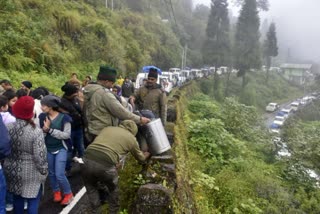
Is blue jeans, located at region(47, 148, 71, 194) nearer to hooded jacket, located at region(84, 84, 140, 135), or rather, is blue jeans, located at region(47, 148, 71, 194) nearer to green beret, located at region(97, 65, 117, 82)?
hooded jacket, located at region(84, 84, 140, 135)

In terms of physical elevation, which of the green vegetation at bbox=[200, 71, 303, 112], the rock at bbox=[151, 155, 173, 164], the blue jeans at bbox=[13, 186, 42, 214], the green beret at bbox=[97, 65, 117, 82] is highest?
the green beret at bbox=[97, 65, 117, 82]

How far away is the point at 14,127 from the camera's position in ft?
13.1

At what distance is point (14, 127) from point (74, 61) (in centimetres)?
1677

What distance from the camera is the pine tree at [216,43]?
49.9 meters

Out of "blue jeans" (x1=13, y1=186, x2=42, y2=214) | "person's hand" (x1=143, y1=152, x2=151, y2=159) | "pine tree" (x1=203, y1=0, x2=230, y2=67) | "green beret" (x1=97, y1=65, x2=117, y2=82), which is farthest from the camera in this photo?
"pine tree" (x1=203, y1=0, x2=230, y2=67)

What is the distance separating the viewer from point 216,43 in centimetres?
5084

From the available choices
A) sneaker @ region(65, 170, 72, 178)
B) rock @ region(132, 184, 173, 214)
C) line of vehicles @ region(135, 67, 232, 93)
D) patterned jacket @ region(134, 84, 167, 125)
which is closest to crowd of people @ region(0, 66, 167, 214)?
rock @ region(132, 184, 173, 214)

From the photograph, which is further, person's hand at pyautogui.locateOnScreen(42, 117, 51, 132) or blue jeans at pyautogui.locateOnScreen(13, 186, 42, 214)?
person's hand at pyautogui.locateOnScreen(42, 117, 51, 132)

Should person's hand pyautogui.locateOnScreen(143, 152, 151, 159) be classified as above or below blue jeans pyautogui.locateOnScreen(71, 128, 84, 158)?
above

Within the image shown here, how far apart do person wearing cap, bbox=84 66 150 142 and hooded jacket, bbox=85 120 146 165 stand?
32 centimetres

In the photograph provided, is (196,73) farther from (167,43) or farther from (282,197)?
(282,197)

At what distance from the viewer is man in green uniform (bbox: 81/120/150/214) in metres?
3.75

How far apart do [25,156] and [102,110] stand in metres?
1.09

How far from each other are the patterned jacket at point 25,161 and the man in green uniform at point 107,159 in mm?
606
